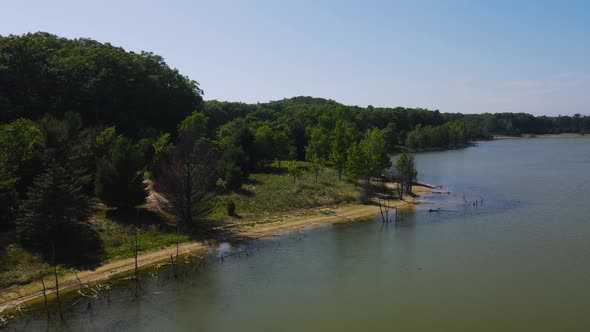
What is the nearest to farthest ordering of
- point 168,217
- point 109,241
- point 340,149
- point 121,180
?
point 109,241, point 121,180, point 168,217, point 340,149

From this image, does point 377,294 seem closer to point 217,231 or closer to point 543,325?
point 543,325

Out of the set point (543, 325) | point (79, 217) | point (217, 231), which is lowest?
point (543, 325)

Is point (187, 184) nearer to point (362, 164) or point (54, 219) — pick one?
point (54, 219)

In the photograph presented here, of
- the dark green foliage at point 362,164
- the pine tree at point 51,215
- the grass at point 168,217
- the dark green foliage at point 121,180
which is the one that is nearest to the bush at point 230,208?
the grass at point 168,217

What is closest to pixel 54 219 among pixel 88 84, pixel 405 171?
pixel 88 84

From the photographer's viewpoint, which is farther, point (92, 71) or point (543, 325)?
point (92, 71)

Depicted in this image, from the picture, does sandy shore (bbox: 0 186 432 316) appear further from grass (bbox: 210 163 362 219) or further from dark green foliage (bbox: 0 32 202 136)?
dark green foliage (bbox: 0 32 202 136)

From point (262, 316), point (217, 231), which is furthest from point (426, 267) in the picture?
point (217, 231)

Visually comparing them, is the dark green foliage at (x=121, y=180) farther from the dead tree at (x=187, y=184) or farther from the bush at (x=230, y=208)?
the bush at (x=230, y=208)
